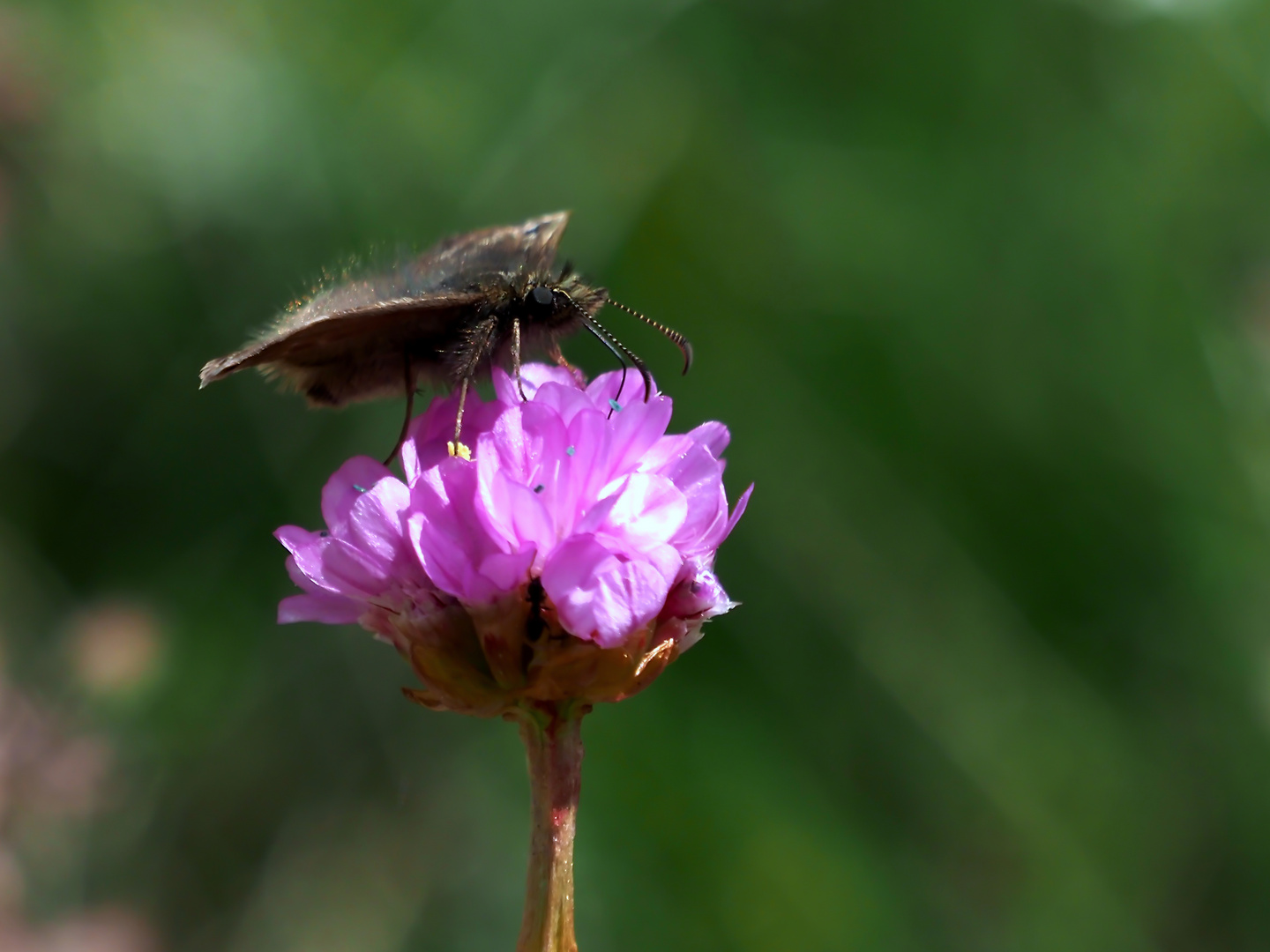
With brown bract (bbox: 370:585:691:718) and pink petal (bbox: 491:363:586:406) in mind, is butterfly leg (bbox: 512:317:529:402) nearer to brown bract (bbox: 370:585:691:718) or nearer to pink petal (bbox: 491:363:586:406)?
pink petal (bbox: 491:363:586:406)

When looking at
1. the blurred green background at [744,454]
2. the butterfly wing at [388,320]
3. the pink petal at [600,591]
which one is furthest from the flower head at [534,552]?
the blurred green background at [744,454]

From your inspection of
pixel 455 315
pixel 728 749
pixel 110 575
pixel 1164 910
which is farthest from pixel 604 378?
pixel 1164 910

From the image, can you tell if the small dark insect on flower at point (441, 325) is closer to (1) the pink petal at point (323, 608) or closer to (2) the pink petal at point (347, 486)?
(2) the pink petal at point (347, 486)

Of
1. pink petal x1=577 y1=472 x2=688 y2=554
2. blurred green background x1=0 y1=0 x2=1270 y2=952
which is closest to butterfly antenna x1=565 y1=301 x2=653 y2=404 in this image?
pink petal x1=577 y1=472 x2=688 y2=554

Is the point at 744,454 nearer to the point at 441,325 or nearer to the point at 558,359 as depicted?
the point at 558,359

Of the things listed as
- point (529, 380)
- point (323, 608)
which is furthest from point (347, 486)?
point (529, 380)

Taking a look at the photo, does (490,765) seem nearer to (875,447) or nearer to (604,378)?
(875,447)
